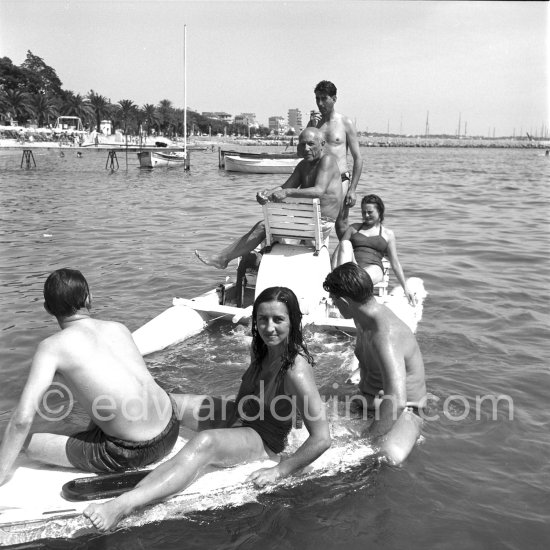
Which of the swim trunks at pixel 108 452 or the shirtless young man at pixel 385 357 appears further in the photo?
the shirtless young man at pixel 385 357

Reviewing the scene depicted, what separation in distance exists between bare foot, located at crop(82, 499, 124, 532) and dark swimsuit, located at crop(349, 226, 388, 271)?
522 centimetres

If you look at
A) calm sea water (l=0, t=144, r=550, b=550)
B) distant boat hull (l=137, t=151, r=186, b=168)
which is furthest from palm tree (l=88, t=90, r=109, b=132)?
calm sea water (l=0, t=144, r=550, b=550)

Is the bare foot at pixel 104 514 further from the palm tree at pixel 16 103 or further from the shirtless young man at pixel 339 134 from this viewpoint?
the palm tree at pixel 16 103

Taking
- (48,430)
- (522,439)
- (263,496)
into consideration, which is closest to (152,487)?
(263,496)

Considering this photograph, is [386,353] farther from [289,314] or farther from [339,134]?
[339,134]

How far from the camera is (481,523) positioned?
426 centimetres

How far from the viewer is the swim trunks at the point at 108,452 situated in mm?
4008

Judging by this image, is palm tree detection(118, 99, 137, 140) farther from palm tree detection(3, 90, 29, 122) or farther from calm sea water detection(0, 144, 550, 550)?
calm sea water detection(0, 144, 550, 550)

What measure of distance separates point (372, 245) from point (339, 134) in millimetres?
1766

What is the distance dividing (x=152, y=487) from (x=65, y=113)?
105 metres

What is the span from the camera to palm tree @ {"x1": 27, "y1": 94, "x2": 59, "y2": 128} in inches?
3487

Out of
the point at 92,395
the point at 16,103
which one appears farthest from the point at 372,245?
the point at 16,103

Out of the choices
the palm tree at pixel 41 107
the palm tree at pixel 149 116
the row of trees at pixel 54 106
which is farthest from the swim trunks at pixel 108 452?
the palm tree at pixel 149 116

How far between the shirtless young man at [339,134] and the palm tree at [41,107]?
87893 mm
